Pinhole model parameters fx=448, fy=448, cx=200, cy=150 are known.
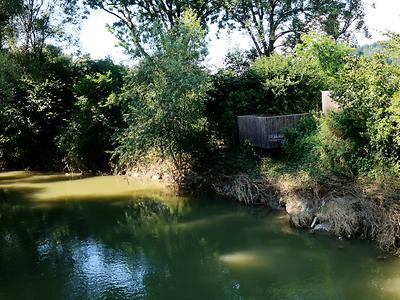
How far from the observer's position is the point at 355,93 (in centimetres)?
1107

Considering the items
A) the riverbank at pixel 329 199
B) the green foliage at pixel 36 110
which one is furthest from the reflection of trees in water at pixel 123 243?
the green foliage at pixel 36 110

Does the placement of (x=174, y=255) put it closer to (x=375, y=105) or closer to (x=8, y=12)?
(x=375, y=105)

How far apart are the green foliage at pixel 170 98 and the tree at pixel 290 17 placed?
1202cm

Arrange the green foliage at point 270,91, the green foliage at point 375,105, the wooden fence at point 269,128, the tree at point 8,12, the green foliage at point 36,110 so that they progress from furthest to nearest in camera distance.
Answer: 1. the green foliage at point 36,110
2. the tree at point 8,12
3. the green foliage at point 270,91
4. the wooden fence at point 269,128
5. the green foliage at point 375,105

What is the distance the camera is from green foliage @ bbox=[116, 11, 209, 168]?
13.9 m

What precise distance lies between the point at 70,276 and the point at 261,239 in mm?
4164

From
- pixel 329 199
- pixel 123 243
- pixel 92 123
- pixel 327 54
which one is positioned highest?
pixel 327 54

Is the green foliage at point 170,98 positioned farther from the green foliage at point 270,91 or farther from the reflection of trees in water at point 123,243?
the reflection of trees in water at point 123,243

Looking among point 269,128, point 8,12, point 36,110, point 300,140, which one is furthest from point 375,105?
point 8,12

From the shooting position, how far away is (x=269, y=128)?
13953 mm

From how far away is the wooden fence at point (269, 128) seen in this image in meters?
13.9

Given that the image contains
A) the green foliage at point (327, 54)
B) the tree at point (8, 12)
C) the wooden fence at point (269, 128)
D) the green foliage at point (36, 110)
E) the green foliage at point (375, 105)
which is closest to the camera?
the green foliage at point (375, 105)

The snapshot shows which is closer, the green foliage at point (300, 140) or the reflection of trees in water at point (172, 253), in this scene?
the reflection of trees in water at point (172, 253)

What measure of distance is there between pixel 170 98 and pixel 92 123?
5.89 m
